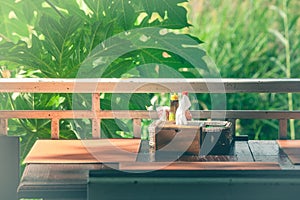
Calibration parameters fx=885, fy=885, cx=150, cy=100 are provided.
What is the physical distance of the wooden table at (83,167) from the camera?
3.01 m

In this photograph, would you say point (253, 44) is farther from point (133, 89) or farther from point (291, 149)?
point (291, 149)

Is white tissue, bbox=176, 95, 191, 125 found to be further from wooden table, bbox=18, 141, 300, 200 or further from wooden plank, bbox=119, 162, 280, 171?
wooden plank, bbox=119, 162, 280, 171

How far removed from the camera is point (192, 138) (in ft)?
11.6

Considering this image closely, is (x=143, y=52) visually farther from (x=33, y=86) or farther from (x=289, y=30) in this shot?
(x=289, y=30)

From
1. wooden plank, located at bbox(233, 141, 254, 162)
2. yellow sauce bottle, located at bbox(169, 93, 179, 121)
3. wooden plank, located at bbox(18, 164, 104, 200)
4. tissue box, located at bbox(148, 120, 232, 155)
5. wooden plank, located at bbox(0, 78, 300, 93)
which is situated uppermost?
wooden plank, located at bbox(0, 78, 300, 93)

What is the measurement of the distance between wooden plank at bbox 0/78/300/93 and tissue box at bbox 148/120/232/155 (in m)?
0.74

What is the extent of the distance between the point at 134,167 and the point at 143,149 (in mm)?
553

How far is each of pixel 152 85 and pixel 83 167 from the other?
43.0 inches

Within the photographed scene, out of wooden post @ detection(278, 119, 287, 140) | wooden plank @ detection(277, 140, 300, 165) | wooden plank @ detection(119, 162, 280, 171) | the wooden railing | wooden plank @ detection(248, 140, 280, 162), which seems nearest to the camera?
wooden plank @ detection(119, 162, 280, 171)

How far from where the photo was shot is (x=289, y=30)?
7371 mm

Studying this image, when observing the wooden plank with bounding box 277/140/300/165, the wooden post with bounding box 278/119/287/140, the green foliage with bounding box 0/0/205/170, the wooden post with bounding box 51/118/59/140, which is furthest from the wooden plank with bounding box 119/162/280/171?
the green foliage with bounding box 0/0/205/170

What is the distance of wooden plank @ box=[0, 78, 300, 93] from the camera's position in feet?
14.2

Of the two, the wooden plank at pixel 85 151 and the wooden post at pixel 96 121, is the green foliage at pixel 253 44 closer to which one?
the wooden post at pixel 96 121

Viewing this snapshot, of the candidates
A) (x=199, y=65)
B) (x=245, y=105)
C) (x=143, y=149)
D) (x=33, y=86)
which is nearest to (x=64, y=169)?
(x=143, y=149)
